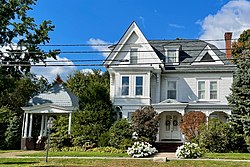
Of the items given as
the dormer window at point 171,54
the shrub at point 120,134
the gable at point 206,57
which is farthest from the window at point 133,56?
the shrub at point 120,134

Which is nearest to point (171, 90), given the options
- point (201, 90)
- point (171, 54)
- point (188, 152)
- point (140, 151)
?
point (201, 90)

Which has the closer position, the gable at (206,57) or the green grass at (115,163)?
the green grass at (115,163)

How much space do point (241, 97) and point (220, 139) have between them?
4.20m

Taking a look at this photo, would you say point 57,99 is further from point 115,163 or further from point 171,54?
point 115,163

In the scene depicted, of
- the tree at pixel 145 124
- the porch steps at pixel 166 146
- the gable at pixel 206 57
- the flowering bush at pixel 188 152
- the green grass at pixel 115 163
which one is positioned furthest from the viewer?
the gable at pixel 206 57

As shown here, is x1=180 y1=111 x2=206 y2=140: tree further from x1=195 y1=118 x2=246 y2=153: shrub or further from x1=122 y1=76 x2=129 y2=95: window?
x1=122 y1=76 x2=129 y2=95: window

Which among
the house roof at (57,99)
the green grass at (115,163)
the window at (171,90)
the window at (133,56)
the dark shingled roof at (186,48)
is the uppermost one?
the dark shingled roof at (186,48)

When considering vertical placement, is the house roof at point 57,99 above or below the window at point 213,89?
below

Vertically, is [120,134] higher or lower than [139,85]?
lower

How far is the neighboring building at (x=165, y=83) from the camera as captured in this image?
26469 millimetres

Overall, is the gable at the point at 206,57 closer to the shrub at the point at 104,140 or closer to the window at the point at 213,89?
the window at the point at 213,89

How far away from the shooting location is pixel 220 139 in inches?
803

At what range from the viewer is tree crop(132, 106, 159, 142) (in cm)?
2258

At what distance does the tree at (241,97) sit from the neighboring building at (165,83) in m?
3.18
